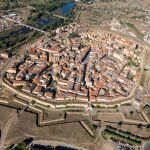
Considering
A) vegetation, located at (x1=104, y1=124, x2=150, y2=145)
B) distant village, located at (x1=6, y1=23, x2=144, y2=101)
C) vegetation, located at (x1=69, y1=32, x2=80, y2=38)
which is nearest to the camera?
vegetation, located at (x1=104, y1=124, x2=150, y2=145)

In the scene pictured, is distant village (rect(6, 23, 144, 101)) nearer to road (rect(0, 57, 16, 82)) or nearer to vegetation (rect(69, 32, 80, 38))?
vegetation (rect(69, 32, 80, 38))

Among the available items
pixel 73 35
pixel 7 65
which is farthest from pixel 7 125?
pixel 73 35

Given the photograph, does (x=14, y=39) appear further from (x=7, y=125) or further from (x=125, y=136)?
(x=125, y=136)

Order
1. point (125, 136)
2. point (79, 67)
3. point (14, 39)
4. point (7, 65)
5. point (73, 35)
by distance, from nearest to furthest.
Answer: point (125, 136) → point (7, 65) → point (79, 67) → point (14, 39) → point (73, 35)

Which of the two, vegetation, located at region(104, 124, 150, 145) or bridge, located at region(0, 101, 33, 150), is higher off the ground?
bridge, located at region(0, 101, 33, 150)

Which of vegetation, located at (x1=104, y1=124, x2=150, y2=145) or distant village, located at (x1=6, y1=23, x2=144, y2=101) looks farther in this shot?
distant village, located at (x1=6, y1=23, x2=144, y2=101)

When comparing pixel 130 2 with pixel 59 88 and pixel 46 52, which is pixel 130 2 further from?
pixel 59 88

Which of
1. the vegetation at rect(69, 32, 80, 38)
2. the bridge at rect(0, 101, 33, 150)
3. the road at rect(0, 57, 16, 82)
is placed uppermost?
the road at rect(0, 57, 16, 82)

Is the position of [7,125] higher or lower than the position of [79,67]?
lower

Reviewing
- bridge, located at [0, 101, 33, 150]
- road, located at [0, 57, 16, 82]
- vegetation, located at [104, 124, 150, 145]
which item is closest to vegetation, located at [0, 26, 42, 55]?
road, located at [0, 57, 16, 82]

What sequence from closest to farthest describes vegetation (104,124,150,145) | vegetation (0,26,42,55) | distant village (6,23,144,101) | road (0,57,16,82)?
vegetation (104,124,150,145) → distant village (6,23,144,101) → road (0,57,16,82) → vegetation (0,26,42,55)
